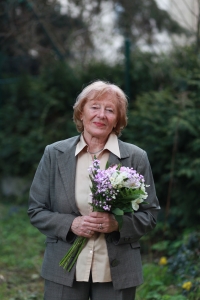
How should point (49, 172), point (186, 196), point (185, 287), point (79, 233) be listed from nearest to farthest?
point (79, 233) → point (49, 172) → point (185, 287) → point (186, 196)

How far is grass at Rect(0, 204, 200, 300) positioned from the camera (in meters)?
4.52

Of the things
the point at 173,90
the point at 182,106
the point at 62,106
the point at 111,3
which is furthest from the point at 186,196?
the point at 111,3

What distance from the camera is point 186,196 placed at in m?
5.77

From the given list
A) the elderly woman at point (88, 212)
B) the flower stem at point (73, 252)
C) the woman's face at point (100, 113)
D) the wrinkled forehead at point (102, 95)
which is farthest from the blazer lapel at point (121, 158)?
the flower stem at point (73, 252)

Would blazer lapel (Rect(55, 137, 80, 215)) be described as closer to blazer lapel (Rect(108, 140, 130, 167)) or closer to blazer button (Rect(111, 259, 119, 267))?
blazer lapel (Rect(108, 140, 130, 167))

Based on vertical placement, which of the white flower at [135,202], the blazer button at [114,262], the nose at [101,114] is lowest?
the blazer button at [114,262]

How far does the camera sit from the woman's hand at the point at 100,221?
269 centimetres

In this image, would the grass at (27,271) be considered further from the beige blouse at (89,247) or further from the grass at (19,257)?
the beige blouse at (89,247)

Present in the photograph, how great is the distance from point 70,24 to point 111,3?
49.6 inches

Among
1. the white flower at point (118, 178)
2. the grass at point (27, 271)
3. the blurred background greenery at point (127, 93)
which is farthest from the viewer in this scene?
the blurred background greenery at point (127, 93)

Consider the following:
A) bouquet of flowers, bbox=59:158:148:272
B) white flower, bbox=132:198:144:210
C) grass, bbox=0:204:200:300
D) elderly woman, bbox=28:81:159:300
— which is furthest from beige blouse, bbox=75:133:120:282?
grass, bbox=0:204:200:300

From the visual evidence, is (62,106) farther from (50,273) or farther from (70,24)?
(50,273)

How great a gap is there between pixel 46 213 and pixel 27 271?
2.94 m

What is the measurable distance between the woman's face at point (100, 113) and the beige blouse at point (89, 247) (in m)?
0.11
